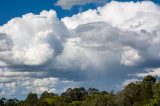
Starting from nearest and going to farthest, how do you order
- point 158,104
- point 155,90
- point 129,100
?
point 158,104 < point 155,90 < point 129,100

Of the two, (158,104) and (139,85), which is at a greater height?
(139,85)

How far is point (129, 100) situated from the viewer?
19288 centimetres

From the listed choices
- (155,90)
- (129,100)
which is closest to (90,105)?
(129,100)

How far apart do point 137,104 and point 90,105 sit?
78.4 feet

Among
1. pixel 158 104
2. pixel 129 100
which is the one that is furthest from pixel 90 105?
pixel 158 104

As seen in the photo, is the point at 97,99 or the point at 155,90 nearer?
the point at 155,90

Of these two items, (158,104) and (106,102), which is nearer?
(158,104)

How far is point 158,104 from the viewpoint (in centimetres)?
15675

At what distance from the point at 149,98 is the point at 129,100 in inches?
412

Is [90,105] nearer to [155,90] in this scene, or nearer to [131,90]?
[131,90]

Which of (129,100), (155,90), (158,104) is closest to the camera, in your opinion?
(158,104)

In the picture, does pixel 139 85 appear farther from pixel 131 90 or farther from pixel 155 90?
pixel 155 90

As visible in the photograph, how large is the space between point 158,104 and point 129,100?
120 feet

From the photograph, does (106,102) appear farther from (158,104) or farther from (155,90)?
(158,104)
